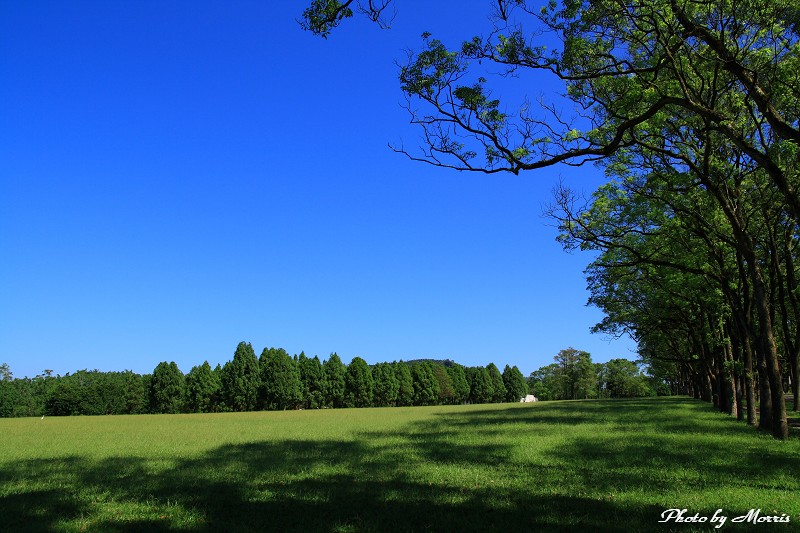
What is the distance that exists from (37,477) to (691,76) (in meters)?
21.9

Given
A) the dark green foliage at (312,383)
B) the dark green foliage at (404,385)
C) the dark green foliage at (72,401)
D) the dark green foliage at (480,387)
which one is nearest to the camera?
the dark green foliage at (72,401)

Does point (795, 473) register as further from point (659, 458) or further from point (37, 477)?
point (37, 477)

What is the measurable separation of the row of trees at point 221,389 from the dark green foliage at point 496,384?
40496mm

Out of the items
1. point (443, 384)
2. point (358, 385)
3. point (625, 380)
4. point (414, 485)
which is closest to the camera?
point (414, 485)

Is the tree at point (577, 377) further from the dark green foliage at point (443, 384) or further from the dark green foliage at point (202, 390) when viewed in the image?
the dark green foliage at point (202, 390)

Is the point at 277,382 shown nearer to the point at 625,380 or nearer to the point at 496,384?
the point at 496,384

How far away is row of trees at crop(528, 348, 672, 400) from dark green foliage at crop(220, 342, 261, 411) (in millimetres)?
79152

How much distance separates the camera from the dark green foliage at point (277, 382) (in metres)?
104

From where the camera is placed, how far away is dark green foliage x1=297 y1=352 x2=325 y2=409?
359 ft

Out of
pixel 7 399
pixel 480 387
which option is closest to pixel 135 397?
pixel 7 399

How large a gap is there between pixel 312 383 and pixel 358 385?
32.5 feet

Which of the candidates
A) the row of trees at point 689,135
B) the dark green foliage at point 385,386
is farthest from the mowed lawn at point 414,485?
the dark green foliage at point 385,386

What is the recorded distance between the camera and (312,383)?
111125 mm

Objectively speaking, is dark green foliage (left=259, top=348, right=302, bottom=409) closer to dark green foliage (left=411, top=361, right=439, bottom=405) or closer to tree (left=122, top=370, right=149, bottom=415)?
tree (left=122, top=370, right=149, bottom=415)
